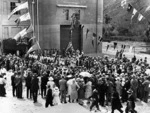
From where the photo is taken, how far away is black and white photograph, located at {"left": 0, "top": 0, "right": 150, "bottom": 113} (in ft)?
44.7

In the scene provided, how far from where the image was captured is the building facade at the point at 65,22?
110 feet

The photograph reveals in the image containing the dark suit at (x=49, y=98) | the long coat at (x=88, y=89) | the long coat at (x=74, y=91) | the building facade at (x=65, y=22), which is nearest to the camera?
the dark suit at (x=49, y=98)

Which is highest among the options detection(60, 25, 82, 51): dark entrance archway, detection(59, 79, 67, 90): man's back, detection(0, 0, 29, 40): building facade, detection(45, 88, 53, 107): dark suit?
detection(0, 0, 29, 40): building facade

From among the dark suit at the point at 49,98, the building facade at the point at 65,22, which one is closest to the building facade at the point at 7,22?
the building facade at the point at 65,22

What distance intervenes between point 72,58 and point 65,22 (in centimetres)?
1114

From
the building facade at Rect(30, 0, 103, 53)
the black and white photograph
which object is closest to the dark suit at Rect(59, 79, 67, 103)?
the black and white photograph

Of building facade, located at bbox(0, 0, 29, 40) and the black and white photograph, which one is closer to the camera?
the black and white photograph

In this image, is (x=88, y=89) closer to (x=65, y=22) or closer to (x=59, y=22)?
(x=59, y=22)

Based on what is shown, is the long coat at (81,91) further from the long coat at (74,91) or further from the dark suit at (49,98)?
the dark suit at (49,98)

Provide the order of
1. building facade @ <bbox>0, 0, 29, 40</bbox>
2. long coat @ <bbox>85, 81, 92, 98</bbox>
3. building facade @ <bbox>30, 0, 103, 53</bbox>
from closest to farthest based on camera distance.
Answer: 1. long coat @ <bbox>85, 81, 92, 98</bbox>
2. building facade @ <bbox>30, 0, 103, 53</bbox>
3. building facade @ <bbox>0, 0, 29, 40</bbox>

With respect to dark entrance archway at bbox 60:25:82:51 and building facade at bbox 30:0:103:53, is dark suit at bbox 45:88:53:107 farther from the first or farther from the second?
dark entrance archway at bbox 60:25:82:51

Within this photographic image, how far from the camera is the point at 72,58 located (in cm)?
2500

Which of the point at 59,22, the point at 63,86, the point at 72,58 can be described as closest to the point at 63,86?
the point at 63,86

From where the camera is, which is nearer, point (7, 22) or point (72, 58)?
point (72, 58)
